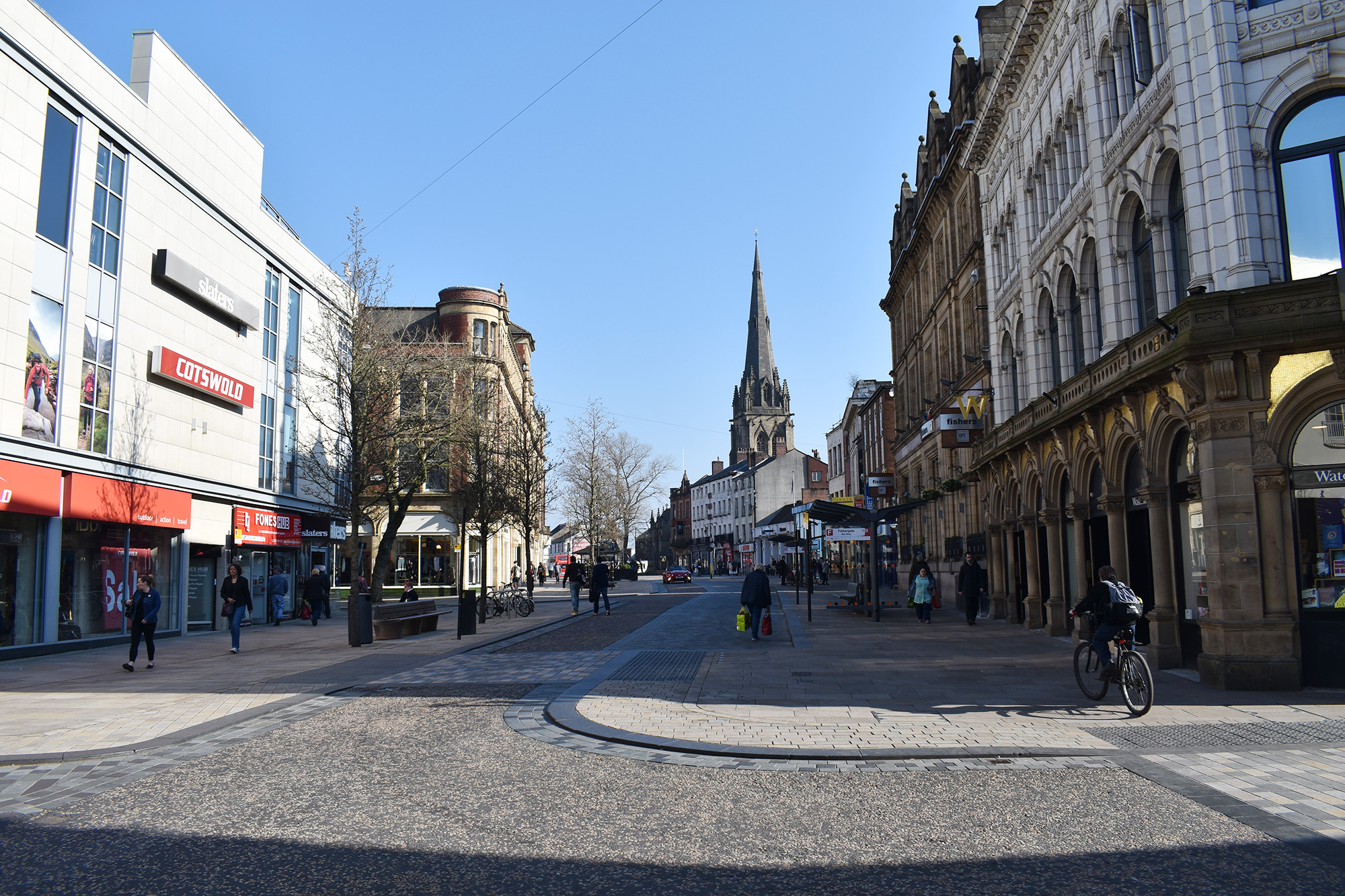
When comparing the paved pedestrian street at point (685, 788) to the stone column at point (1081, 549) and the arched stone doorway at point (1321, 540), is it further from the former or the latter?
the stone column at point (1081, 549)

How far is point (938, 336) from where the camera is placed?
35.7 meters

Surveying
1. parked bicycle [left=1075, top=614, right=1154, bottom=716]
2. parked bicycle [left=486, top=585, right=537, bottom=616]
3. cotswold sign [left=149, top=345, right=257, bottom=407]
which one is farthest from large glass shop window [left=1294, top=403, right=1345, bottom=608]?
cotswold sign [left=149, top=345, right=257, bottom=407]

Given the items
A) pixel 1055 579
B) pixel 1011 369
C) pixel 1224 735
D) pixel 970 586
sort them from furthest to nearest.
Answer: pixel 1011 369
pixel 970 586
pixel 1055 579
pixel 1224 735

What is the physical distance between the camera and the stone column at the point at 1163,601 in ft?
45.1

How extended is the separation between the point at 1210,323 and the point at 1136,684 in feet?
15.2

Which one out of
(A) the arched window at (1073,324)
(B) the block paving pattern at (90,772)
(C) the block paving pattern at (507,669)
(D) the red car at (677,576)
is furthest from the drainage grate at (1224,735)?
(D) the red car at (677,576)

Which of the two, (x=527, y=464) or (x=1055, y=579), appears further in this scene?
(x=527, y=464)

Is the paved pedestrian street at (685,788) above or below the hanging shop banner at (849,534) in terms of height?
below

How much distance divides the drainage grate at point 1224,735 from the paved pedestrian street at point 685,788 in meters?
0.05

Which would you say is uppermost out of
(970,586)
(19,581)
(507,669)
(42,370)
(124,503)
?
(42,370)

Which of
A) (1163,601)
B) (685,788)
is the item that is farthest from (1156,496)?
(685,788)

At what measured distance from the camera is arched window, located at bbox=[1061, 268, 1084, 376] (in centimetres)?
1958

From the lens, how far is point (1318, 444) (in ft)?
38.1

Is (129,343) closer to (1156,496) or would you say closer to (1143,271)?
(1143,271)
